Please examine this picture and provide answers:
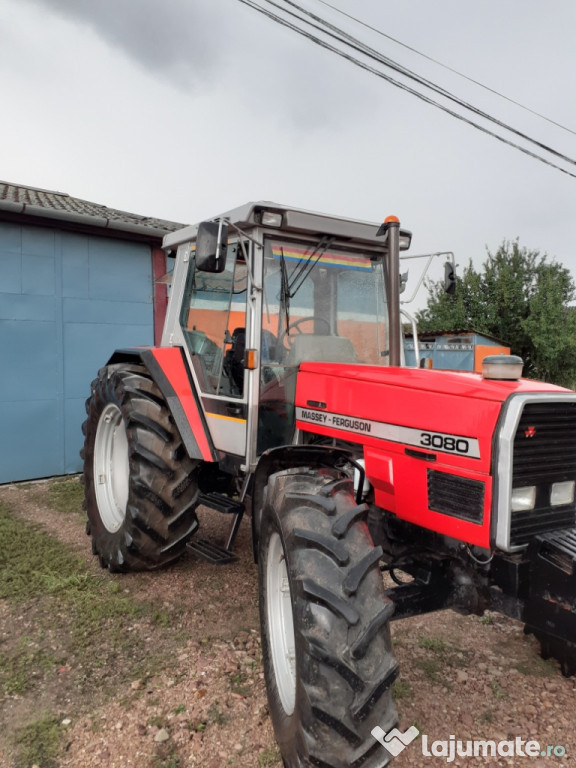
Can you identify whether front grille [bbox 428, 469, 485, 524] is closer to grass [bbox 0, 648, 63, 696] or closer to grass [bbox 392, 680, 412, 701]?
grass [bbox 392, 680, 412, 701]

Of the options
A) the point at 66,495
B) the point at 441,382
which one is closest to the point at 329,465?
the point at 441,382

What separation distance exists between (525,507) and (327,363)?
51.0 inches

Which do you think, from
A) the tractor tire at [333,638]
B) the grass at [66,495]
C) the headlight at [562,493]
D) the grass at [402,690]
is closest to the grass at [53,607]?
the grass at [66,495]

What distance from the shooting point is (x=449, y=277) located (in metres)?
3.52

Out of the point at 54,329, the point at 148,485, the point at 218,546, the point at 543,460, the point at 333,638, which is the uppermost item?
the point at 54,329

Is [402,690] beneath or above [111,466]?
beneath

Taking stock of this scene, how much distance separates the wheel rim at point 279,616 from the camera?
89.1 inches

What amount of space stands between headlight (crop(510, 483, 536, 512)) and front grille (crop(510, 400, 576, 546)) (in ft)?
0.05

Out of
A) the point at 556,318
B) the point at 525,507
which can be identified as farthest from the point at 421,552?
the point at 556,318

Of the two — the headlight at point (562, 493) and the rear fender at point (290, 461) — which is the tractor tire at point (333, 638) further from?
the headlight at point (562, 493)

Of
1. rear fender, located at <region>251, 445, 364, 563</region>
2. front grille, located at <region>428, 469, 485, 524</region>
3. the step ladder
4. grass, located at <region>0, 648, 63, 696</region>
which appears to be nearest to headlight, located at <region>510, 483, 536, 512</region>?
front grille, located at <region>428, 469, 485, 524</region>

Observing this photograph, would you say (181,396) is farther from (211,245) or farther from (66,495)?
(66,495)

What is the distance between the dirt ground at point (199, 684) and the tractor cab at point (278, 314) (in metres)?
1.03

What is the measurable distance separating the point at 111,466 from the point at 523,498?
3.11 metres
